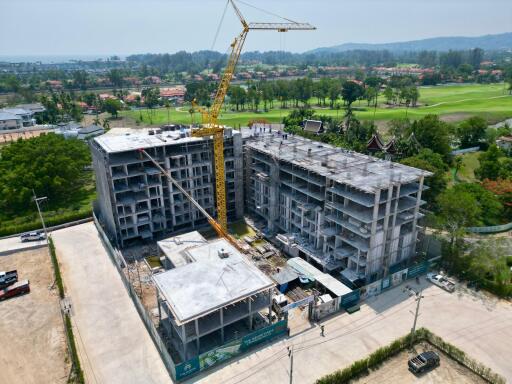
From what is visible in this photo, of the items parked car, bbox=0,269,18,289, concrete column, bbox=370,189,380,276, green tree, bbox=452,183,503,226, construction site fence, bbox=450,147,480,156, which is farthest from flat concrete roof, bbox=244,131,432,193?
construction site fence, bbox=450,147,480,156

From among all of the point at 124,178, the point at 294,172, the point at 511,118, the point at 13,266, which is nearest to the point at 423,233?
the point at 294,172

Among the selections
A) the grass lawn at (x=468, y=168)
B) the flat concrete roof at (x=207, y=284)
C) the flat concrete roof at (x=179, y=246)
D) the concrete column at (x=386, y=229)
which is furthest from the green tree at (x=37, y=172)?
the grass lawn at (x=468, y=168)

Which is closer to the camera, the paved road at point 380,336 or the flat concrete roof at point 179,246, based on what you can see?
the paved road at point 380,336

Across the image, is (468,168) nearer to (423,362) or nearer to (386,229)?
(386,229)

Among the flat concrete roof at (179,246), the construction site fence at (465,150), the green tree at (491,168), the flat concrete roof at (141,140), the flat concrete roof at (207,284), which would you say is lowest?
the flat concrete roof at (179,246)

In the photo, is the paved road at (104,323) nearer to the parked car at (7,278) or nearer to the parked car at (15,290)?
the parked car at (15,290)

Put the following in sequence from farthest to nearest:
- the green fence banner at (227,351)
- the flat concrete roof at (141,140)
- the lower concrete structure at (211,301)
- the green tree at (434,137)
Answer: the green tree at (434,137), the flat concrete roof at (141,140), the lower concrete structure at (211,301), the green fence banner at (227,351)

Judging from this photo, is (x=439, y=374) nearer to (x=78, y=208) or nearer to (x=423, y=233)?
(x=423, y=233)
